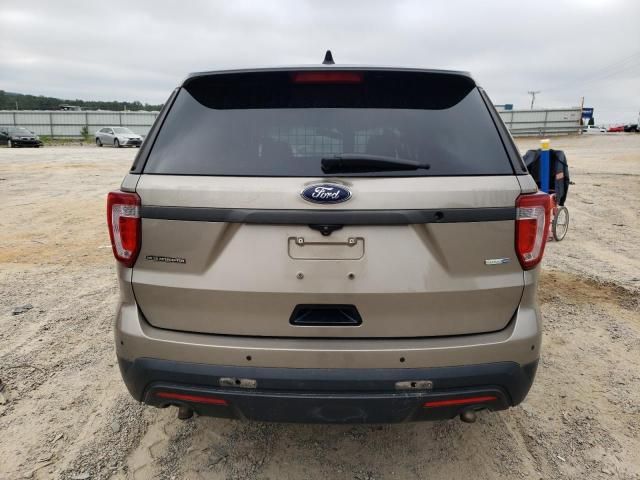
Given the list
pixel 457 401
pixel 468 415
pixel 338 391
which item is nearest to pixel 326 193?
pixel 338 391

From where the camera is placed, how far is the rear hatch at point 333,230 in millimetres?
1889

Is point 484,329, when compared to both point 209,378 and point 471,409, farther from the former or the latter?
point 209,378

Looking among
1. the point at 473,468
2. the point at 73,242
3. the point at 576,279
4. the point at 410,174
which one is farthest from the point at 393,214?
the point at 73,242

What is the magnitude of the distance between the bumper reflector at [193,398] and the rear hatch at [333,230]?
0.28 meters

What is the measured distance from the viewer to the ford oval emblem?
187cm

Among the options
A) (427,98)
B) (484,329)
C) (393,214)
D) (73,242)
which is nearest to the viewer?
(393,214)

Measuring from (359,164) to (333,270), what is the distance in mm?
445

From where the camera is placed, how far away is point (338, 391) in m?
1.95

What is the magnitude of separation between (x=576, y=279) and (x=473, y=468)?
12.5ft

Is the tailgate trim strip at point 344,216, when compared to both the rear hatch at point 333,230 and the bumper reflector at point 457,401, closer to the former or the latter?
the rear hatch at point 333,230

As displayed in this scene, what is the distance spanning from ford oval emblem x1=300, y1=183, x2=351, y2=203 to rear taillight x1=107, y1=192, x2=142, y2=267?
723 mm

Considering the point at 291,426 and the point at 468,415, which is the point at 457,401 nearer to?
the point at 468,415

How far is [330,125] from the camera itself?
2102mm

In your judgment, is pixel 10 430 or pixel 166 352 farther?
pixel 10 430
